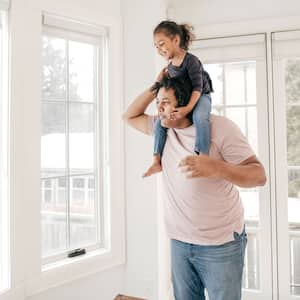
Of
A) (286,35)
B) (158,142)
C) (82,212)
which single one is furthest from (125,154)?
(286,35)

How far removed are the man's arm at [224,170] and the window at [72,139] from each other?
1.19 m

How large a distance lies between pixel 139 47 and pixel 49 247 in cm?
147

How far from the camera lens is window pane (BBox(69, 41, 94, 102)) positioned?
2297mm

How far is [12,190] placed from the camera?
1.91m

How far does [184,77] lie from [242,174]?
0.48 m

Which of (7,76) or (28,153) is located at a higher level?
(7,76)

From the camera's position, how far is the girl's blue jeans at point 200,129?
4.44 ft

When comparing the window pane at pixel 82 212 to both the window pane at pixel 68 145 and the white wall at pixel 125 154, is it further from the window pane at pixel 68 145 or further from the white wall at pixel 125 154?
the white wall at pixel 125 154

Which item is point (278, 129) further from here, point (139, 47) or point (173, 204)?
point (173, 204)

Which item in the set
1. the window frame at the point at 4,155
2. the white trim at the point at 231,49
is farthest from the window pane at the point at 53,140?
the white trim at the point at 231,49

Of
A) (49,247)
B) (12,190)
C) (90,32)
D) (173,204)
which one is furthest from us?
(90,32)

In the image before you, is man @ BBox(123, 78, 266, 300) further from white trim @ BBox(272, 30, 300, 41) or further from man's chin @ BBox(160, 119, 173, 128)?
white trim @ BBox(272, 30, 300, 41)

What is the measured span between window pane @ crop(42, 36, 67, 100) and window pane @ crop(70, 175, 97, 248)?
22.2 inches

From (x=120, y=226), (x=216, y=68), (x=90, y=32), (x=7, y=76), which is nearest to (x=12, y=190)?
(x=7, y=76)
